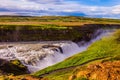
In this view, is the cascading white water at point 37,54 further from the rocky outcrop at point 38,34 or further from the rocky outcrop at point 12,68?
the rocky outcrop at point 38,34

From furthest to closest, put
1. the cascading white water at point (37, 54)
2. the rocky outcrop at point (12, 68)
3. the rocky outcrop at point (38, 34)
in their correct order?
the rocky outcrop at point (38, 34), the cascading white water at point (37, 54), the rocky outcrop at point (12, 68)

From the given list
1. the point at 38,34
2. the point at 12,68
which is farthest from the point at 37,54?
the point at 38,34

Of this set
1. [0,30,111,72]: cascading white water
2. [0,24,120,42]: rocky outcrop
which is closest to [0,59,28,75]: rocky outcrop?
[0,30,111,72]: cascading white water

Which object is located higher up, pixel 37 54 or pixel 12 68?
pixel 12 68

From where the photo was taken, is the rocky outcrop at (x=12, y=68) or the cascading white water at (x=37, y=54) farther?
the cascading white water at (x=37, y=54)

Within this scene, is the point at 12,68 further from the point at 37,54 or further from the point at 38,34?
the point at 38,34

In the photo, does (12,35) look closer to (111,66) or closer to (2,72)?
(2,72)

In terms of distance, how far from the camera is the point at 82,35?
103m

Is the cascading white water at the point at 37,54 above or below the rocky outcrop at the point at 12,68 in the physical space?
below

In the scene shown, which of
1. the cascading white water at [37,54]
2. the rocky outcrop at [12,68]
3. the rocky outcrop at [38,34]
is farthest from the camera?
the rocky outcrop at [38,34]

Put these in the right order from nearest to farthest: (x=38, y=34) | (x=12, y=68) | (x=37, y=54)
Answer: (x=12, y=68), (x=37, y=54), (x=38, y=34)

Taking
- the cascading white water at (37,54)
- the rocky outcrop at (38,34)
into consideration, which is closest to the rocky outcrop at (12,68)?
the cascading white water at (37,54)

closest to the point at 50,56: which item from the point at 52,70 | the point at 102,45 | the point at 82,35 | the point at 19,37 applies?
the point at 102,45

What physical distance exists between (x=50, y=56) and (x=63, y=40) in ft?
96.8
